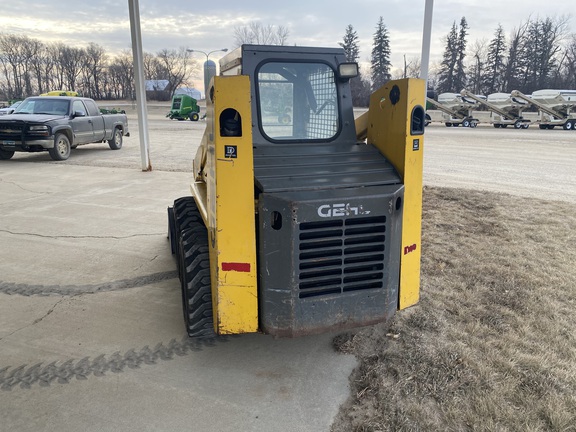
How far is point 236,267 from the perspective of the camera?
9.11ft

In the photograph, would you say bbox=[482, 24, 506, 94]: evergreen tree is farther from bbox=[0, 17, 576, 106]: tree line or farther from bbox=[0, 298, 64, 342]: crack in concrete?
bbox=[0, 298, 64, 342]: crack in concrete

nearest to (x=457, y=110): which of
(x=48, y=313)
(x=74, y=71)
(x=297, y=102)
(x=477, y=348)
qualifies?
(x=297, y=102)

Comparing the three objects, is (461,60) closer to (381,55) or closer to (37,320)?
(381,55)

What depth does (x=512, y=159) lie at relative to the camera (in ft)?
48.9

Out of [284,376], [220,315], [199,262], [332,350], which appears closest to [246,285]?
[220,315]

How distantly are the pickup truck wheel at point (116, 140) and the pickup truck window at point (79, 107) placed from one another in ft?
6.37

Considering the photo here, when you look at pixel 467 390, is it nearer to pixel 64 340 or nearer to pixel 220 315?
pixel 220 315

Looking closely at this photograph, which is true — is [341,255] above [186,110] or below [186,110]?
below

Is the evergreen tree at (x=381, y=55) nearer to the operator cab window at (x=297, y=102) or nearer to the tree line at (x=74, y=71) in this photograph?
the tree line at (x=74, y=71)

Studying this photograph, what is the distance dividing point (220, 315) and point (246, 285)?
252mm

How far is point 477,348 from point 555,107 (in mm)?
34134

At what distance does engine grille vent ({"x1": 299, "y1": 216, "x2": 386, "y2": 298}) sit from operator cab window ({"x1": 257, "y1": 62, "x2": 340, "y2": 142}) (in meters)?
1.01

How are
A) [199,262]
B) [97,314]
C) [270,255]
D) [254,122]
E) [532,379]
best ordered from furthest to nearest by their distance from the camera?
[97,314]
[254,122]
[199,262]
[532,379]
[270,255]

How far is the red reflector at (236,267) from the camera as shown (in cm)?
276
